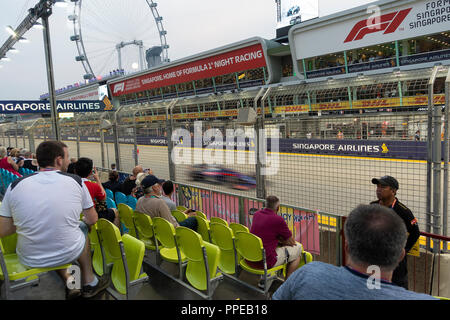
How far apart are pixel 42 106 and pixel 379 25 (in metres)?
19.3

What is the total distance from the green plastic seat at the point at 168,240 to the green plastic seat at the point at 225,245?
1.61 feet

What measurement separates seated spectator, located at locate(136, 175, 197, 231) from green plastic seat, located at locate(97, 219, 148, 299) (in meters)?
0.90

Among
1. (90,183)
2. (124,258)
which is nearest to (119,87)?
(90,183)

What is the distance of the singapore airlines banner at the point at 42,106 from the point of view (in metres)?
11.7

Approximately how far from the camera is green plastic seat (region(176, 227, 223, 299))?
306 centimetres

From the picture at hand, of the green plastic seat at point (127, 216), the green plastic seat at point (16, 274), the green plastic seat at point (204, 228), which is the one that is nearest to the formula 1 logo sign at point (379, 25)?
the green plastic seat at point (204, 228)

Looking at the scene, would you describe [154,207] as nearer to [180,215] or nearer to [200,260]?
[180,215]

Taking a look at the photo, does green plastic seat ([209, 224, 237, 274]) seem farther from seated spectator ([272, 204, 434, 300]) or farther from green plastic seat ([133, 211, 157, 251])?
seated spectator ([272, 204, 434, 300])

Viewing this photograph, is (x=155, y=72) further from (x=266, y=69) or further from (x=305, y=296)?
(x=305, y=296)

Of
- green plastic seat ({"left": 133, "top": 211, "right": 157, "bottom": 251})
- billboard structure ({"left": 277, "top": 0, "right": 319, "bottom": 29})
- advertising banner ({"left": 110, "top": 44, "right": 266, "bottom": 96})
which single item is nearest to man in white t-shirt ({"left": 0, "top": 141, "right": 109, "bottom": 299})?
green plastic seat ({"left": 133, "top": 211, "right": 157, "bottom": 251})

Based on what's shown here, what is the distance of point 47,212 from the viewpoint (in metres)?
2.47
